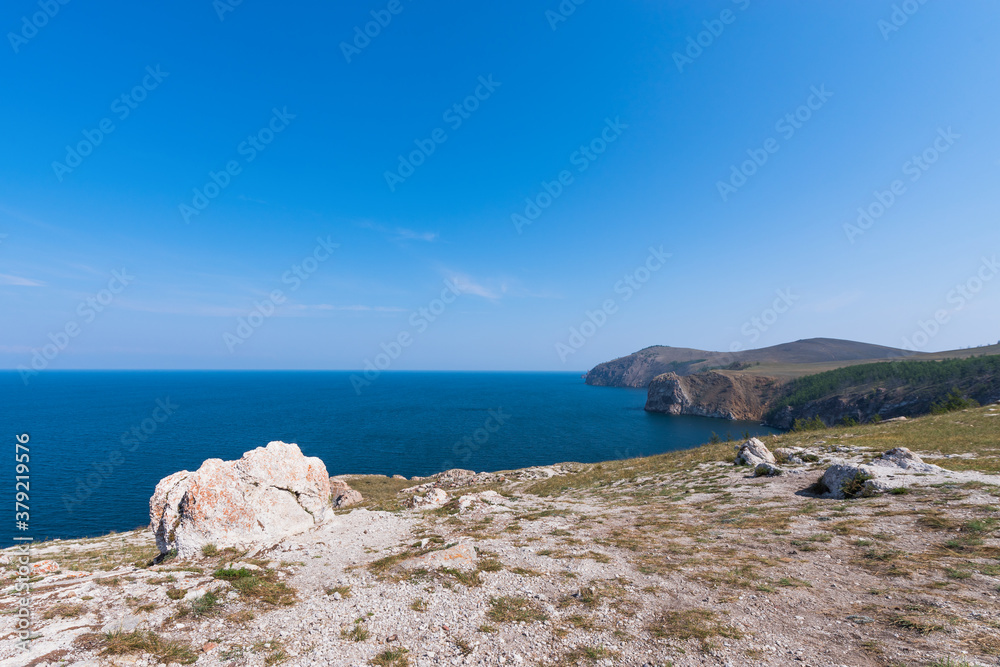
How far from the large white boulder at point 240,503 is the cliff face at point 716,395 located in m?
166

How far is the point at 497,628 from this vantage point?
9266 millimetres

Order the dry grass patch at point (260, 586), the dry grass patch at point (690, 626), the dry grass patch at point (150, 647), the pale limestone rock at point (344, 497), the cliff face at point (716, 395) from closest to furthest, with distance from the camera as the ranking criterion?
the dry grass patch at point (150, 647) < the dry grass patch at point (690, 626) < the dry grass patch at point (260, 586) < the pale limestone rock at point (344, 497) < the cliff face at point (716, 395)

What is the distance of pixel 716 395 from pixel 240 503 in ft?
590

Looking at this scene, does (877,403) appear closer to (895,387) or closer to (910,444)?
(895,387)

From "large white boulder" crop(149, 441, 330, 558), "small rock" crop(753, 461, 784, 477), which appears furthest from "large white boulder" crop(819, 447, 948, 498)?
"large white boulder" crop(149, 441, 330, 558)

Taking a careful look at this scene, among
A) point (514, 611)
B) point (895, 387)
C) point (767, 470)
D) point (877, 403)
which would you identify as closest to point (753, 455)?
point (767, 470)

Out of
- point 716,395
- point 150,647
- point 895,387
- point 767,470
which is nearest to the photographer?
point 150,647

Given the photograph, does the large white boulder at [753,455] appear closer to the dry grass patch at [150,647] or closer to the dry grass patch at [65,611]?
the dry grass patch at [150,647]

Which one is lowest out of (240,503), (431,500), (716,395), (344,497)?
(344,497)

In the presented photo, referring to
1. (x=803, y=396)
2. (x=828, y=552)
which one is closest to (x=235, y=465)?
(x=828, y=552)

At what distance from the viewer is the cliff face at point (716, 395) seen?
152 metres

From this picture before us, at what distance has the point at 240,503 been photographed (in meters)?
17.1

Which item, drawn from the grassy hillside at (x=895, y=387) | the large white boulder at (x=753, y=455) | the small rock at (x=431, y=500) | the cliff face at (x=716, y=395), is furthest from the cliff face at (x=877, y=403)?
the small rock at (x=431, y=500)

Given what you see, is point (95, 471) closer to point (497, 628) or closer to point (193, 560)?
point (193, 560)
